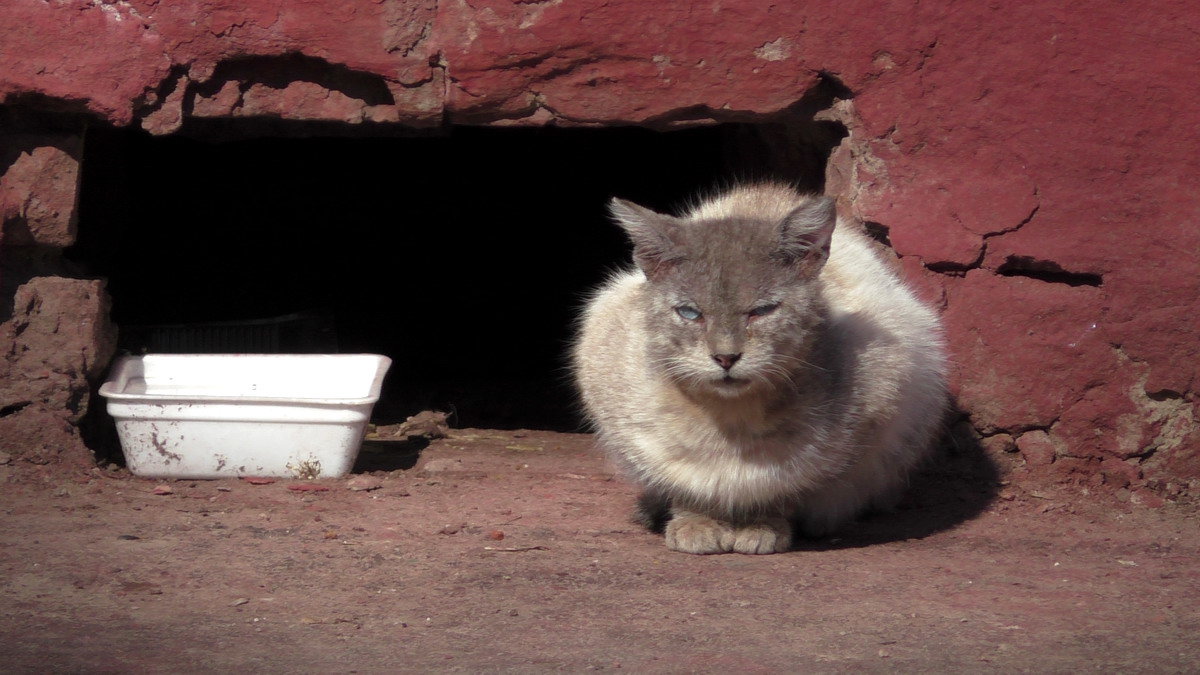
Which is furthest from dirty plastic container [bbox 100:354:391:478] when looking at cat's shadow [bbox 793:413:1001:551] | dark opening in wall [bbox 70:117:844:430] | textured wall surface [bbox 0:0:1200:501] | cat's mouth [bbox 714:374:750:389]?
dark opening in wall [bbox 70:117:844:430]

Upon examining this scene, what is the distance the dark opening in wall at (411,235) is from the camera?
7629mm

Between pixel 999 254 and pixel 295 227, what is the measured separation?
17.2ft

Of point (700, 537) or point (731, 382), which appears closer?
point (731, 382)

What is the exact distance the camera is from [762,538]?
4.23 meters

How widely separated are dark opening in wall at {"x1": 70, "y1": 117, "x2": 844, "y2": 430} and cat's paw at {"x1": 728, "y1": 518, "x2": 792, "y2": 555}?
117 inches

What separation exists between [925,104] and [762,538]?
188 cm

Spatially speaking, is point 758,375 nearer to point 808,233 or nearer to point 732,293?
point 732,293

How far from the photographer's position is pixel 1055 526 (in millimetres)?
4633

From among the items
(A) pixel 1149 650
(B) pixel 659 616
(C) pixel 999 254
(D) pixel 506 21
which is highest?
(D) pixel 506 21

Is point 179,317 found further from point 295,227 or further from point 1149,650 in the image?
point 1149,650

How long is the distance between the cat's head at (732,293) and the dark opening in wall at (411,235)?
10.3ft

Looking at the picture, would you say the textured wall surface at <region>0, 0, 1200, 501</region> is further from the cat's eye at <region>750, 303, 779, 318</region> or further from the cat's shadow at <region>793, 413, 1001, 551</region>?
the cat's eye at <region>750, 303, 779, 318</region>

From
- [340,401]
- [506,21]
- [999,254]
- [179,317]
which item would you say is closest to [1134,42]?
[999,254]

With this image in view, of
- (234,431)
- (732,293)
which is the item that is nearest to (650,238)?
(732,293)
